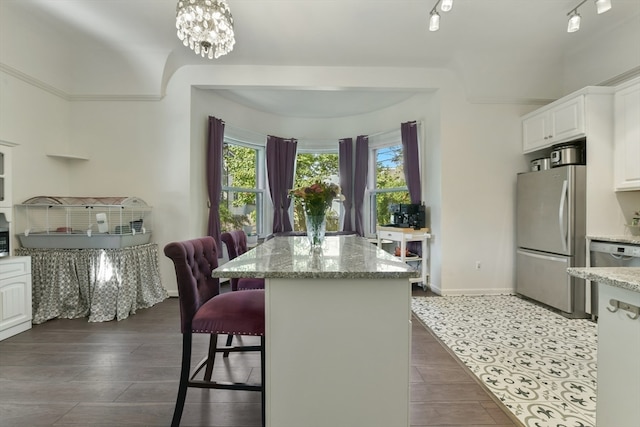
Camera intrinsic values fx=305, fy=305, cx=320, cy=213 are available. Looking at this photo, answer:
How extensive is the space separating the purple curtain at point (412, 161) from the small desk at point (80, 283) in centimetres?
369

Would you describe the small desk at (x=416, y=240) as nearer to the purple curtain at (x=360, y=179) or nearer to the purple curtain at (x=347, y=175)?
the purple curtain at (x=360, y=179)

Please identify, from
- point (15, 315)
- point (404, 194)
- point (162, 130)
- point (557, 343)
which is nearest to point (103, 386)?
point (15, 315)

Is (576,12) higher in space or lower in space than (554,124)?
higher

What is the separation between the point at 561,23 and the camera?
10.4 feet

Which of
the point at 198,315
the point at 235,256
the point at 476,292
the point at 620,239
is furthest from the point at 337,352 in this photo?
the point at 476,292

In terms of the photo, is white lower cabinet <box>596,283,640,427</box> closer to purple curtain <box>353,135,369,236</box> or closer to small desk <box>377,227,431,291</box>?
small desk <box>377,227,431,291</box>

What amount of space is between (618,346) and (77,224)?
4.82m

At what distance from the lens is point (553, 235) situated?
130 inches

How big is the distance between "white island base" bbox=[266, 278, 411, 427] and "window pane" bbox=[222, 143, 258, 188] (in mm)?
3773

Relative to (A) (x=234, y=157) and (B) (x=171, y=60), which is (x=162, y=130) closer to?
(B) (x=171, y=60)

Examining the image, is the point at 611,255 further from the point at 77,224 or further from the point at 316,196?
the point at 77,224

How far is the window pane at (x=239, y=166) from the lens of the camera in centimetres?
481

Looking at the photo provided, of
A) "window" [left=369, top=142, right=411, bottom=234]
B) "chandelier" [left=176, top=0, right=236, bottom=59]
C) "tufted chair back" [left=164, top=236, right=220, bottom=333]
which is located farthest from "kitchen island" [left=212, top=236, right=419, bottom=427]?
"window" [left=369, top=142, right=411, bottom=234]

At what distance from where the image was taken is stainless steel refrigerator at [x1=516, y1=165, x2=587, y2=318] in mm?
3121
